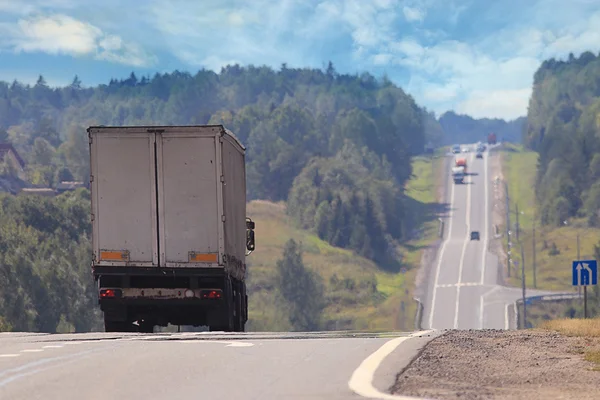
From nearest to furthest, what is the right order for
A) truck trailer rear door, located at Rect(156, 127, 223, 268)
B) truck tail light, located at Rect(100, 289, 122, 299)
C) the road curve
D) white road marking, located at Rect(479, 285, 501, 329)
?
the road curve
truck trailer rear door, located at Rect(156, 127, 223, 268)
truck tail light, located at Rect(100, 289, 122, 299)
white road marking, located at Rect(479, 285, 501, 329)

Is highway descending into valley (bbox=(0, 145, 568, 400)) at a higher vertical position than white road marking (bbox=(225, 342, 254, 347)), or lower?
higher

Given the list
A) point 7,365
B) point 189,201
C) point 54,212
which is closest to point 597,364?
point 7,365

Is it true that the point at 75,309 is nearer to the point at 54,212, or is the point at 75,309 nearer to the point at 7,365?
the point at 54,212

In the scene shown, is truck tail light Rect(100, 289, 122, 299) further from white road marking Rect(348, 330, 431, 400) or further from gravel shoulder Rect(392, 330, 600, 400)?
white road marking Rect(348, 330, 431, 400)

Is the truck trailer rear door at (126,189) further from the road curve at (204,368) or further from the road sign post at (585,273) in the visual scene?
the road sign post at (585,273)

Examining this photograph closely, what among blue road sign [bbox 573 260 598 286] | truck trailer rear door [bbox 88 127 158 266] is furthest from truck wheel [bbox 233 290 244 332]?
blue road sign [bbox 573 260 598 286]

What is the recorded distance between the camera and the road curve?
40.3 ft

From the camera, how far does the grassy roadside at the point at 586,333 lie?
16308 mm

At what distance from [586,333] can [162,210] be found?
9.34 metres

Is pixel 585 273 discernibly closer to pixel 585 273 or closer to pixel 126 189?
pixel 585 273

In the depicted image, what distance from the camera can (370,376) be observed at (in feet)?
43.9

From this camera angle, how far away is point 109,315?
91.5ft

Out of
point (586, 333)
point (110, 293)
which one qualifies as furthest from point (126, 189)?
point (586, 333)

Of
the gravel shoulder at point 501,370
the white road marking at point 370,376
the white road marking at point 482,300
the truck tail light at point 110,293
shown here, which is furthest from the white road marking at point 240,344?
the white road marking at point 482,300
